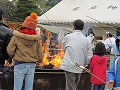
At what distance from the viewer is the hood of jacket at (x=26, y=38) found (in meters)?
6.22

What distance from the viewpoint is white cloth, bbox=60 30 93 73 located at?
6.57 meters

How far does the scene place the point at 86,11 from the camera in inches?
709

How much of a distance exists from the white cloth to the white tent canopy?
938cm

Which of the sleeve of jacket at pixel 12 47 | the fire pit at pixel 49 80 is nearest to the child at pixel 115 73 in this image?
the sleeve of jacket at pixel 12 47

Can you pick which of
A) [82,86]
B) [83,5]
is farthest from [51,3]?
[82,86]

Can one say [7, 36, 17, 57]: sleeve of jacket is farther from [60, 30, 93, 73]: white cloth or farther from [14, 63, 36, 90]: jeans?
[60, 30, 93, 73]: white cloth

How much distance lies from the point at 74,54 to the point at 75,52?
1.9 inches

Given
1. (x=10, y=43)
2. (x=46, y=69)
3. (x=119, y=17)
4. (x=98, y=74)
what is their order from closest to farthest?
1. (x=10, y=43)
2. (x=98, y=74)
3. (x=46, y=69)
4. (x=119, y=17)

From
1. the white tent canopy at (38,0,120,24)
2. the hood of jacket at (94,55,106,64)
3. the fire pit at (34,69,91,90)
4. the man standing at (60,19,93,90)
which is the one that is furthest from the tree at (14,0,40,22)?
the man standing at (60,19,93,90)

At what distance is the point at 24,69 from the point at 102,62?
1.96 metres

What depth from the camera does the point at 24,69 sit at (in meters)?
6.30

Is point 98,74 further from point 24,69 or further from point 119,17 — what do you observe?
point 119,17

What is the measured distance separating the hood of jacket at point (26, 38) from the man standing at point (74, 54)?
2.37 ft

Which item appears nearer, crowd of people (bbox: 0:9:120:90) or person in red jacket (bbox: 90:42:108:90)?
crowd of people (bbox: 0:9:120:90)
